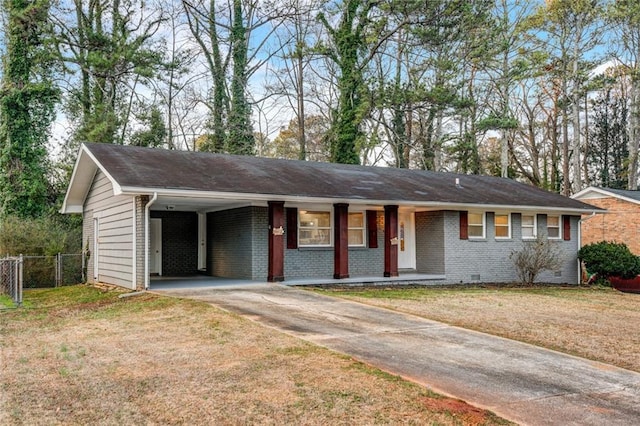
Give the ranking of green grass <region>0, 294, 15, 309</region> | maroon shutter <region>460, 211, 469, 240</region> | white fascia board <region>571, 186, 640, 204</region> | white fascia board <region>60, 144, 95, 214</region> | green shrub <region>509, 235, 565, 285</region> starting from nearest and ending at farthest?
green grass <region>0, 294, 15, 309</region>, white fascia board <region>60, 144, 95, 214</region>, maroon shutter <region>460, 211, 469, 240</region>, green shrub <region>509, 235, 565, 285</region>, white fascia board <region>571, 186, 640, 204</region>

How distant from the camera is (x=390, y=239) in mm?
16422

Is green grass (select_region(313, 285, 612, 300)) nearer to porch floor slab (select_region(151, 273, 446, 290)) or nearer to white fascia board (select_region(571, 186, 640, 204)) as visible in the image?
porch floor slab (select_region(151, 273, 446, 290))

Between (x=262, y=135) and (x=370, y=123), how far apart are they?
6.81 m

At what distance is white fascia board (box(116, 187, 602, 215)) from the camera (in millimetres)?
12547

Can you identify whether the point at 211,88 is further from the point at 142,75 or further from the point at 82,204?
the point at 82,204

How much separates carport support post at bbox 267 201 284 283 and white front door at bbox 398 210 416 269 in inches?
206

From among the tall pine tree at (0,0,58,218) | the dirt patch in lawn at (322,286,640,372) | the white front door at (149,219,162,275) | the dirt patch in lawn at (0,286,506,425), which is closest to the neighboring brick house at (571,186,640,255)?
the dirt patch in lawn at (322,286,640,372)

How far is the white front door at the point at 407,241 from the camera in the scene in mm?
18547

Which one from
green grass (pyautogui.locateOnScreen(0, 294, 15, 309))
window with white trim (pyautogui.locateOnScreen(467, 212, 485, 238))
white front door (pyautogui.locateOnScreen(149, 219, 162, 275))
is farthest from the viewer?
window with white trim (pyautogui.locateOnScreen(467, 212, 485, 238))

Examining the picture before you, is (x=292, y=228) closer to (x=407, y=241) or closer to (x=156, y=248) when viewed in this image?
(x=407, y=241)

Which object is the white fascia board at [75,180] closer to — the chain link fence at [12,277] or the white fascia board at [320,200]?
the chain link fence at [12,277]

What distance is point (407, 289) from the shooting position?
48.8ft

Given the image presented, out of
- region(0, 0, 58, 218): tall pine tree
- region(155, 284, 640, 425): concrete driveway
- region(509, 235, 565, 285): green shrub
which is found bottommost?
region(155, 284, 640, 425): concrete driveway

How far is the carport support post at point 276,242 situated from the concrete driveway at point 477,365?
4.46m
